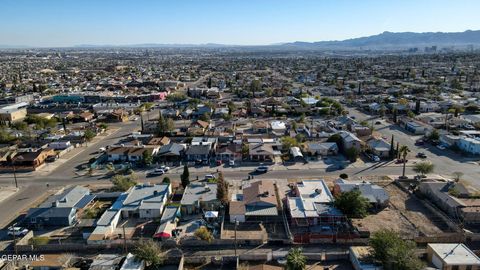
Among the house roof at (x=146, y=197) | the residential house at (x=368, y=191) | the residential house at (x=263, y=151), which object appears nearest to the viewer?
the house roof at (x=146, y=197)

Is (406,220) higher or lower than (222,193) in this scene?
lower

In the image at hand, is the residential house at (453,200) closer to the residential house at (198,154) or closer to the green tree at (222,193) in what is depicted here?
the green tree at (222,193)

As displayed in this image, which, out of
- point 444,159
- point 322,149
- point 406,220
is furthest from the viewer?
point 322,149

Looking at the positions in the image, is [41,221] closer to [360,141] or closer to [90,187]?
[90,187]

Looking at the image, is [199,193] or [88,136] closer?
[199,193]

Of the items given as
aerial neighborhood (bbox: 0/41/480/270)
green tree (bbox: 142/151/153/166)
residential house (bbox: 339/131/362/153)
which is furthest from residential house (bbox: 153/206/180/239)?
residential house (bbox: 339/131/362/153)

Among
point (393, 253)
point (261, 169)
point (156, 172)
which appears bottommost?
point (156, 172)

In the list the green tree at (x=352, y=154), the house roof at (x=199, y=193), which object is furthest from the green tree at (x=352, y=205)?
the green tree at (x=352, y=154)

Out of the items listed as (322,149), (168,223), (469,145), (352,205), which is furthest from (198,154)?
(469,145)

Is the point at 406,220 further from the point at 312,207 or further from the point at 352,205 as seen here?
the point at 312,207
